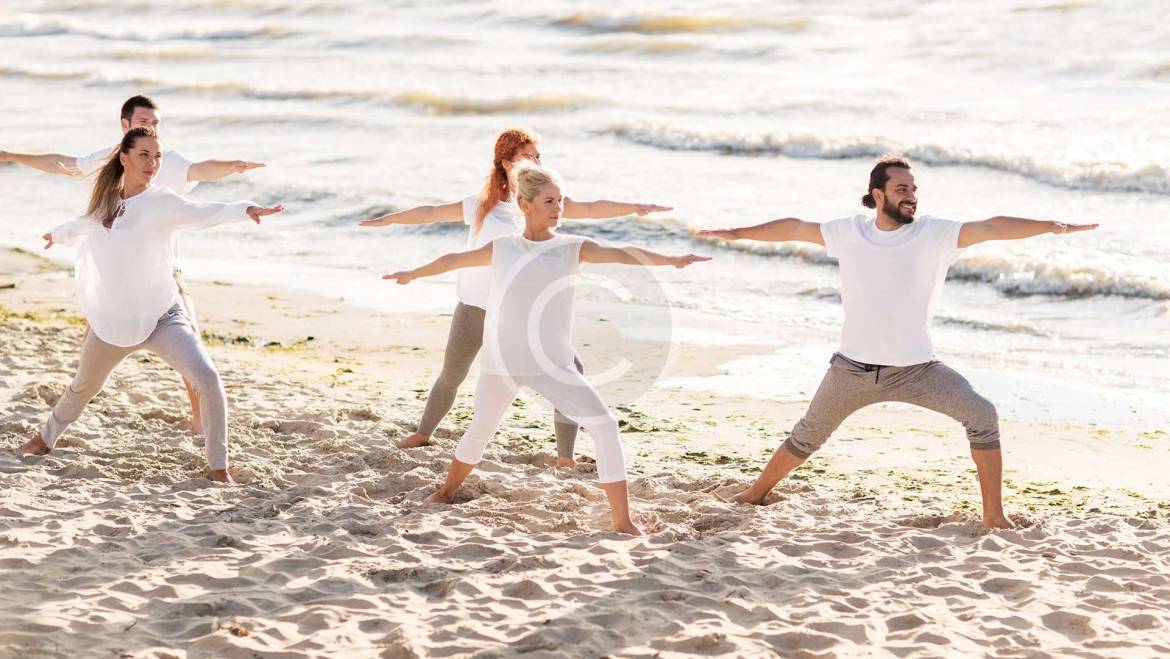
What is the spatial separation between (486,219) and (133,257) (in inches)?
69.5

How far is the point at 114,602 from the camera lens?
17.0 feet

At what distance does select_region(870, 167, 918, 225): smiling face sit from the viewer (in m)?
6.09

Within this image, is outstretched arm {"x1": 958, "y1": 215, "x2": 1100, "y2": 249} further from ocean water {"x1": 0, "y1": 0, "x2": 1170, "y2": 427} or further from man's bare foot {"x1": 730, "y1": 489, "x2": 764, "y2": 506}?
ocean water {"x1": 0, "y1": 0, "x2": 1170, "y2": 427}

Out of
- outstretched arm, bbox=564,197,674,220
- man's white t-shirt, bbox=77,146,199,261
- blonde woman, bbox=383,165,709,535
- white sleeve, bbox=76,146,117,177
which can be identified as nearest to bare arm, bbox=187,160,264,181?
man's white t-shirt, bbox=77,146,199,261

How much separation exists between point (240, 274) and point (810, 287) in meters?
5.95

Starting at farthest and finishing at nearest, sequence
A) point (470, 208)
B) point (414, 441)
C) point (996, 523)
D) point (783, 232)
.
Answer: point (414, 441), point (470, 208), point (996, 523), point (783, 232)

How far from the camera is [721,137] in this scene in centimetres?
2284

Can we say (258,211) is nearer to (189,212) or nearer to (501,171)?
(189,212)

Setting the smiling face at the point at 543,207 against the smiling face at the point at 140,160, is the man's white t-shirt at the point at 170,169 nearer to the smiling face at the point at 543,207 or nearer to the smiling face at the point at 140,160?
the smiling face at the point at 140,160

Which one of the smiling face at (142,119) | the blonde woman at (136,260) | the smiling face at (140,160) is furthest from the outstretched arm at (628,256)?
the smiling face at (142,119)

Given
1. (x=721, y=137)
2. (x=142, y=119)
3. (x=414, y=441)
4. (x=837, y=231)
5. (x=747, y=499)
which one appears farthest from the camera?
(x=721, y=137)

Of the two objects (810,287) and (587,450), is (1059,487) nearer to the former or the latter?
(587,450)

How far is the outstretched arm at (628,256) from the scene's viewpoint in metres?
5.86

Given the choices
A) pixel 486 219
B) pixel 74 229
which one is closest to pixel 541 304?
pixel 486 219
